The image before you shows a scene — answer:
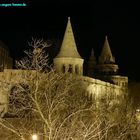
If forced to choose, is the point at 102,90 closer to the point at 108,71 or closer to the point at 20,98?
the point at 108,71

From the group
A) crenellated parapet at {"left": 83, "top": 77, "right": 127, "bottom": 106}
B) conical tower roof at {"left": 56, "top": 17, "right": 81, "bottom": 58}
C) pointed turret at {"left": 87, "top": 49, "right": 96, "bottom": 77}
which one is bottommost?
crenellated parapet at {"left": 83, "top": 77, "right": 127, "bottom": 106}

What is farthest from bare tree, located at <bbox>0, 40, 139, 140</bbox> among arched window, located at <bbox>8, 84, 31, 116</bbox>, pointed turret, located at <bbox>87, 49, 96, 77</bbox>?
pointed turret, located at <bbox>87, 49, 96, 77</bbox>

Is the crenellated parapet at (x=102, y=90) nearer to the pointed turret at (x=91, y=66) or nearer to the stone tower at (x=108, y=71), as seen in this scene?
the stone tower at (x=108, y=71)

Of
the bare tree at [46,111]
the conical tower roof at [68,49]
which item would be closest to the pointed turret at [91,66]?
the conical tower roof at [68,49]

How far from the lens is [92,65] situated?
247ft

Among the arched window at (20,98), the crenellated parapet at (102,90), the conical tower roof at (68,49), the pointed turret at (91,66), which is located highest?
the conical tower roof at (68,49)

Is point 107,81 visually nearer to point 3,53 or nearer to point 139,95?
point 139,95

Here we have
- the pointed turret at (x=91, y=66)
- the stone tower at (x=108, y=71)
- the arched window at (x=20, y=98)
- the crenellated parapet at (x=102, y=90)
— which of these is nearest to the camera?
the arched window at (x=20, y=98)

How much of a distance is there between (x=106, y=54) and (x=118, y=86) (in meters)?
6.11

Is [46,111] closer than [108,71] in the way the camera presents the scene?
Yes

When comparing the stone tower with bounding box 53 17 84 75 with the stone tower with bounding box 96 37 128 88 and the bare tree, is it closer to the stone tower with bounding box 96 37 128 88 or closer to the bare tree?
the stone tower with bounding box 96 37 128 88

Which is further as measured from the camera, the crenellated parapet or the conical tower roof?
the crenellated parapet

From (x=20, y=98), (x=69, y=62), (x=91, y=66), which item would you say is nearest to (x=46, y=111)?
(x=20, y=98)

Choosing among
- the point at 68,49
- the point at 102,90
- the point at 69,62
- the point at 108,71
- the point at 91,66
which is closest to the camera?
the point at 69,62
